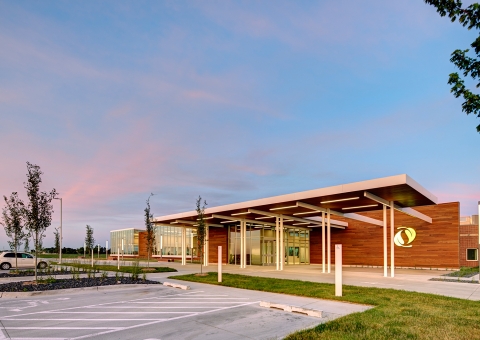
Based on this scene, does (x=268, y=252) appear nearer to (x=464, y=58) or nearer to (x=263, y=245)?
(x=263, y=245)

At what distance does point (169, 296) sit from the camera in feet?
42.9

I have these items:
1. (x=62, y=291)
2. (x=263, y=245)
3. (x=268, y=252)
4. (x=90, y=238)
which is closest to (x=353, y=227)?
(x=268, y=252)

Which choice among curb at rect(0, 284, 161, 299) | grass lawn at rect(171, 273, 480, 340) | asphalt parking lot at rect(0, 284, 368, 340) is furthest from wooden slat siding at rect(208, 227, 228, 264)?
grass lawn at rect(171, 273, 480, 340)

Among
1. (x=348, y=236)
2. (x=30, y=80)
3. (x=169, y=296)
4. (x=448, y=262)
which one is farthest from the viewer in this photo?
(x=348, y=236)

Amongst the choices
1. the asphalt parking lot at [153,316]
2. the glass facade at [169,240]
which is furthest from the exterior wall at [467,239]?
the glass facade at [169,240]

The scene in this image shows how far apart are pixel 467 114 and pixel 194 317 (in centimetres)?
759

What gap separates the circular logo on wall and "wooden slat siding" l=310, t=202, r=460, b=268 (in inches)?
13.3

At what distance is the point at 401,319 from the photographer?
28.3ft

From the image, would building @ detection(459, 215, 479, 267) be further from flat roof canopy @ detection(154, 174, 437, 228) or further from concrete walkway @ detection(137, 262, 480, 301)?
concrete walkway @ detection(137, 262, 480, 301)

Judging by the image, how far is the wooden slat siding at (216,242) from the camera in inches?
1517

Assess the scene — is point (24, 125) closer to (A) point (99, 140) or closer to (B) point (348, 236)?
(A) point (99, 140)

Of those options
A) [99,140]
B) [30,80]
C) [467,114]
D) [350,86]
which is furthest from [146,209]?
[467,114]

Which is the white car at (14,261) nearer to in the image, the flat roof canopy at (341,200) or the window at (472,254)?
the flat roof canopy at (341,200)

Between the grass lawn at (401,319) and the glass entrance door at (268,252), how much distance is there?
2371cm
